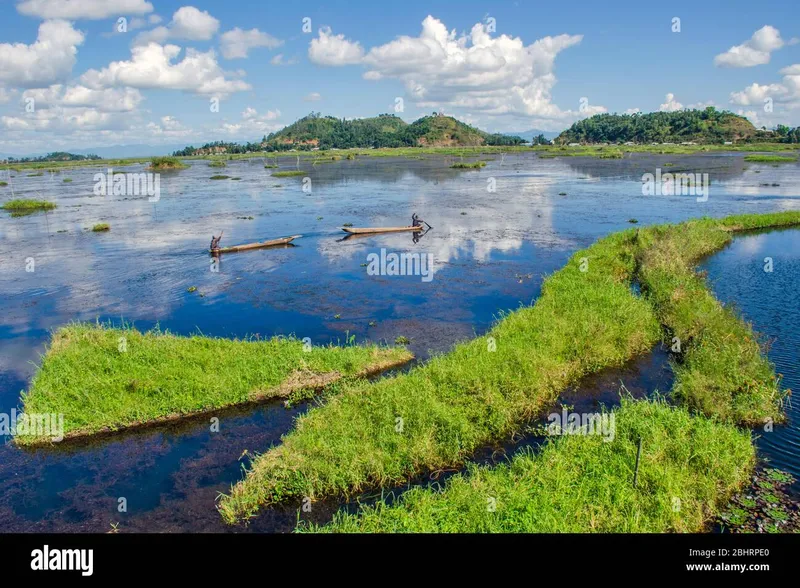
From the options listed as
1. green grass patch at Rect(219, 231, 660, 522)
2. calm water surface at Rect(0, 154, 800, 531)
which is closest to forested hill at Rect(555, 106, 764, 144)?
calm water surface at Rect(0, 154, 800, 531)

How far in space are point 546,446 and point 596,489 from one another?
87.2 inches

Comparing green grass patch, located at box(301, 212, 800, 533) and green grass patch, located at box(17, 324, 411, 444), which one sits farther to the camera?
green grass patch, located at box(17, 324, 411, 444)

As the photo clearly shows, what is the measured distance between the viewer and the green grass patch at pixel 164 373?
52.6 feet

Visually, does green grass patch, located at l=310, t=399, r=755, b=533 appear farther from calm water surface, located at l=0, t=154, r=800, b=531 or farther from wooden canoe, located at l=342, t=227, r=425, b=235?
wooden canoe, located at l=342, t=227, r=425, b=235

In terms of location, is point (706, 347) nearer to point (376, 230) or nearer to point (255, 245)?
point (376, 230)

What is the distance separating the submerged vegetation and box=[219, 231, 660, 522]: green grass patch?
0.04 metres

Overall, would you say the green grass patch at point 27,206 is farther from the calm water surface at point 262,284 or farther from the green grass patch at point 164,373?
the green grass patch at point 164,373

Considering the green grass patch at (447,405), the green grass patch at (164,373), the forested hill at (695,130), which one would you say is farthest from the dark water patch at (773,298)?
the forested hill at (695,130)

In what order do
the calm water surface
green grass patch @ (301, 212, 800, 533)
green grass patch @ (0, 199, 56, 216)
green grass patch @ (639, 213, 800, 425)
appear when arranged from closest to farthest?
green grass patch @ (301, 212, 800, 533)
the calm water surface
green grass patch @ (639, 213, 800, 425)
green grass patch @ (0, 199, 56, 216)

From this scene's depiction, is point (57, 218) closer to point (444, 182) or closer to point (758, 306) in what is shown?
point (444, 182)

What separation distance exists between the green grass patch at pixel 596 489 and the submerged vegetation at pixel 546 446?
0.03m

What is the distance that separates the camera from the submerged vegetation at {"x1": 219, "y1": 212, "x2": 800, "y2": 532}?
1101cm
